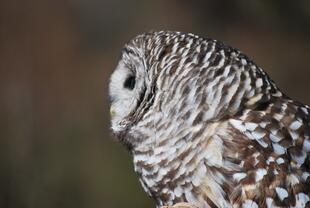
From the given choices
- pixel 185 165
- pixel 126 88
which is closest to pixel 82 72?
pixel 126 88

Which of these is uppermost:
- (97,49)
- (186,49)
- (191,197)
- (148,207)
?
(186,49)

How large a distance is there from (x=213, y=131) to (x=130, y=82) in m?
0.91

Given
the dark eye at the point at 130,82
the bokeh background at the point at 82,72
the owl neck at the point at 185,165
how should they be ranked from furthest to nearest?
the bokeh background at the point at 82,72, the dark eye at the point at 130,82, the owl neck at the point at 185,165

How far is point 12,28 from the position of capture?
39.1 feet

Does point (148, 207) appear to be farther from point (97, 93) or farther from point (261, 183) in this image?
point (261, 183)

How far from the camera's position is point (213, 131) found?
3547 mm

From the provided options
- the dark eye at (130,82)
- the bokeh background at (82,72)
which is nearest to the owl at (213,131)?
the dark eye at (130,82)

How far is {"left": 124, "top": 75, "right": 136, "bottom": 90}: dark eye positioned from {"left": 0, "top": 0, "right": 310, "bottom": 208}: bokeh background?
365 cm

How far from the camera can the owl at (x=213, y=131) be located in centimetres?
338

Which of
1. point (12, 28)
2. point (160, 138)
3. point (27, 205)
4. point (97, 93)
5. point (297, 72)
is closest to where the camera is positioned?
point (160, 138)

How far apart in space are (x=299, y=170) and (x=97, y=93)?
7.81 metres

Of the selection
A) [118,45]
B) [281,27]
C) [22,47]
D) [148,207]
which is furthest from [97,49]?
[148,207]

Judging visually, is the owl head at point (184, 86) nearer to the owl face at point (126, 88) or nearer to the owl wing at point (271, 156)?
the owl face at point (126, 88)

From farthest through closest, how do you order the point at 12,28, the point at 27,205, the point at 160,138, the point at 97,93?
the point at 12,28
the point at 97,93
the point at 27,205
the point at 160,138
